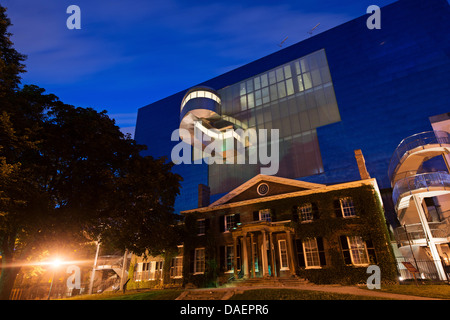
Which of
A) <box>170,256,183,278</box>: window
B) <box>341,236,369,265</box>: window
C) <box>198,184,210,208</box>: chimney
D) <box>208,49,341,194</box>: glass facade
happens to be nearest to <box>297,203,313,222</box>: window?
<box>341,236,369,265</box>: window

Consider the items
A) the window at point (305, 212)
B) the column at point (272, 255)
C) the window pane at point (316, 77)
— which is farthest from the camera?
the window pane at point (316, 77)

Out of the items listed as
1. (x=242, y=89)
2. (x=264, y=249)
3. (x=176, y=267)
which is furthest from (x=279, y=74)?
(x=176, y=267)

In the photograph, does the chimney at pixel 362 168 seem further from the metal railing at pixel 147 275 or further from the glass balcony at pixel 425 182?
the metal railing at pixel 147 275

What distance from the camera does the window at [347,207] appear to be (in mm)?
22594

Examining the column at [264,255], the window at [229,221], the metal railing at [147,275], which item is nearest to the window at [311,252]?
the column at [264,255]

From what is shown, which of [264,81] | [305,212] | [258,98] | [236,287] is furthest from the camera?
[264,81]

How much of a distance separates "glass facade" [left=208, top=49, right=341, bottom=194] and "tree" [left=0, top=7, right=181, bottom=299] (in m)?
29.3

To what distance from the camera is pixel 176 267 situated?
2934cm

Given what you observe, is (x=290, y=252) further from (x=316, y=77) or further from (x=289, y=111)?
(x=316, y=77)

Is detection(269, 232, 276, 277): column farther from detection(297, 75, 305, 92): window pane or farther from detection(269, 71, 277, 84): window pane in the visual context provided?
detection(269, 71, 277, 84): window pane

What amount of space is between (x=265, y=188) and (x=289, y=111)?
80.7 feet
